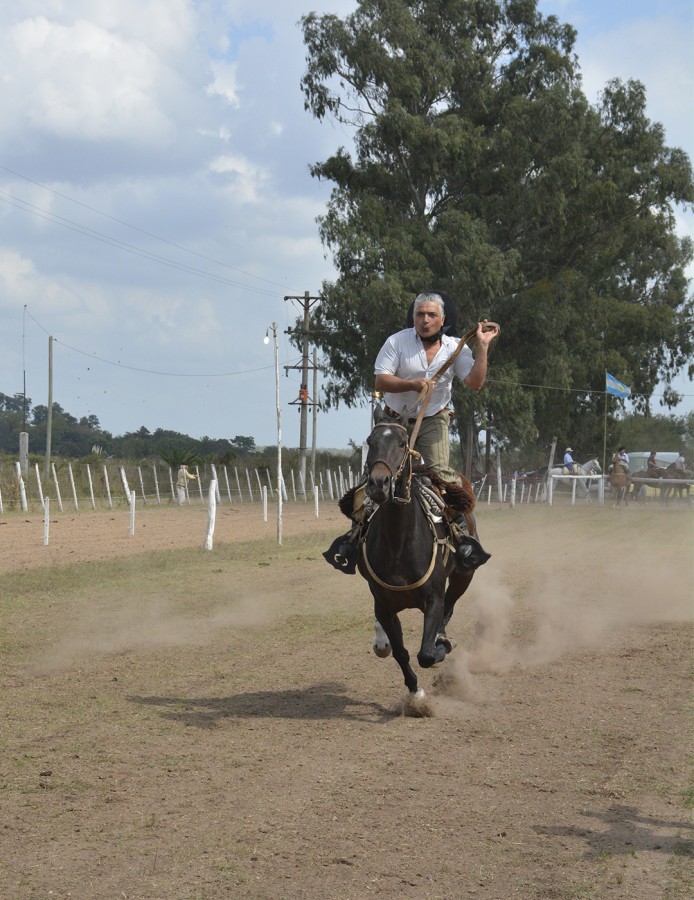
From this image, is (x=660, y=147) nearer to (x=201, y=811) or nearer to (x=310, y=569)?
(x=310, y=569)

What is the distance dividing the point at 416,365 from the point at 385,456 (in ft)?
4.92

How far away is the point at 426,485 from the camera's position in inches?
352

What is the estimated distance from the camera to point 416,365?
29.6 feet

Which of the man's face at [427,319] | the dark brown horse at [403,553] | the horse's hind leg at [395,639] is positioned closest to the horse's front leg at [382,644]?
the dark brown horse at [403,553]

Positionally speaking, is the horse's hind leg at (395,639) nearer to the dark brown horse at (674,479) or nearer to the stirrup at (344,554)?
the stirrup at (344,554)

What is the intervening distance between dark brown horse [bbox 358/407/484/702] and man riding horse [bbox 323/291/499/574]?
178 millimetres

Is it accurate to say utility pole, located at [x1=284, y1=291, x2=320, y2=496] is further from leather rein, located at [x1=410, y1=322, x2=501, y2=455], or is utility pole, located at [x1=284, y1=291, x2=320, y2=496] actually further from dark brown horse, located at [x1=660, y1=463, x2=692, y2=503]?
leather rein, located at [x1=410, y1=322, x2=501, y2=455]

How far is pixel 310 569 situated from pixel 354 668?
385 inches

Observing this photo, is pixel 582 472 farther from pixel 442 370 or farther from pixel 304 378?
pixel 442 370

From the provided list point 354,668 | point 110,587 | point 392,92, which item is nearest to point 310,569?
point 110,587

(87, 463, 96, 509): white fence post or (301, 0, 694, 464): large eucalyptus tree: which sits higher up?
(301, 0, 694, 464): large eucalyptus tree

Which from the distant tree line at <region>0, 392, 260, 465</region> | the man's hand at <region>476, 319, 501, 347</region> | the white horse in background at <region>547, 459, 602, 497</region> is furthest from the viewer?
the distant tree line at <region>0, 392, 260, 465</region>

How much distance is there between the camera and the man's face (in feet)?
29.8

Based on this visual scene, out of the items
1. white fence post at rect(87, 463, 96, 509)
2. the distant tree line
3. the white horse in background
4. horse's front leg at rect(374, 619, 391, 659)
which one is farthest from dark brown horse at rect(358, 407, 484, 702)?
the distant tree line
